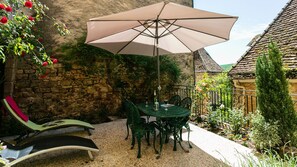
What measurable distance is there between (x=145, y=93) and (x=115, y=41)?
2839mm

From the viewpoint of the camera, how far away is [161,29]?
4090 mm

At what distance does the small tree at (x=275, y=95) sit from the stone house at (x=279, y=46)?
10.1 ft

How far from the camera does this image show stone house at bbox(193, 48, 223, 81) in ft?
57.9

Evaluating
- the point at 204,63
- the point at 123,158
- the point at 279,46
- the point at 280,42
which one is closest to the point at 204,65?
the point at 204,63

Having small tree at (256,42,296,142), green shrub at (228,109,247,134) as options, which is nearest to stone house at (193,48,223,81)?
green shrub at (228,109,247,134)

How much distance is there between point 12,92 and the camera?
14.2 feet

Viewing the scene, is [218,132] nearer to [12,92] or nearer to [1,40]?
[1,40]

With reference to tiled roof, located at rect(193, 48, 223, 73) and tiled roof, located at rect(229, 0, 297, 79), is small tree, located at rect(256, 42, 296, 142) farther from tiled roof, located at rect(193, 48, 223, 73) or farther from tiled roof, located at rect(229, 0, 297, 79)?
tiled roof, located at rect(193, 48, 223, 73)

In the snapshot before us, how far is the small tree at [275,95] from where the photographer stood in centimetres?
311

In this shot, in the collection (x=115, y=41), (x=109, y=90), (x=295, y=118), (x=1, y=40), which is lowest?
(x=295, y=118)

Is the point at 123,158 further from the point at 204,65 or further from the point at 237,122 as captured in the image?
the point at 204,65

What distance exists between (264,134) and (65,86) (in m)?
5.25

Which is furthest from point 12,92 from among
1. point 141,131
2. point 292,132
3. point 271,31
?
point 271,31

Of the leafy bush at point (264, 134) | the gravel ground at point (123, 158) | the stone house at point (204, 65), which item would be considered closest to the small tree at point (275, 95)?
the leafy bush at point (264, 134)
